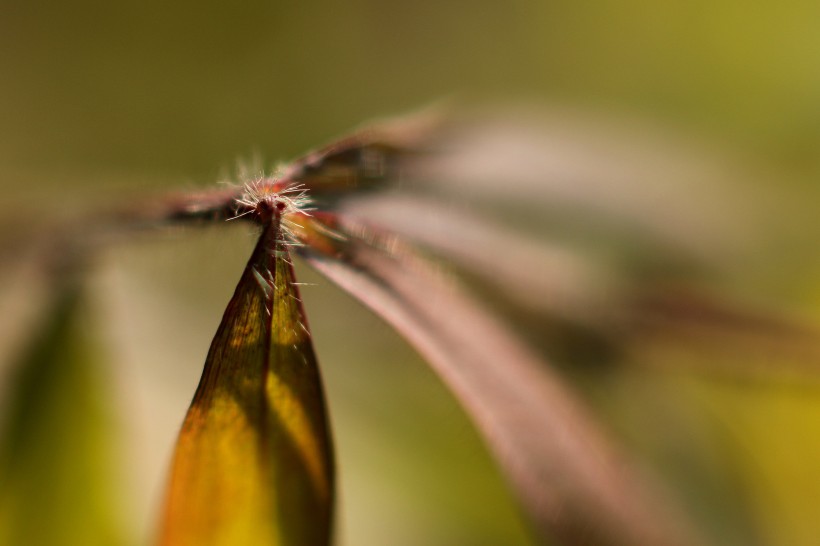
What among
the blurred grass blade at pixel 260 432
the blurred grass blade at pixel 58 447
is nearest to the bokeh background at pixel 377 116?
the blurred grass blade at pixel 58 447

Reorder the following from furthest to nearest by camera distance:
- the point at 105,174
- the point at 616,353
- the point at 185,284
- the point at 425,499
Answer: the point at 105,174
the point at 185,284
the point at 425,499
the point at 616,353

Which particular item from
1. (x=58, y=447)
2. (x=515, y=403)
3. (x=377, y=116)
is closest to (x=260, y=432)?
(x=515, y=403)

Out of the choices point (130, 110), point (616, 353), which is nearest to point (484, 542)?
point (616, 353)

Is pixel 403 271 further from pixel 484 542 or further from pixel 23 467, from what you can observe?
pixel 484 542

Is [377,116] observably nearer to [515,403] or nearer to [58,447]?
[58,447]

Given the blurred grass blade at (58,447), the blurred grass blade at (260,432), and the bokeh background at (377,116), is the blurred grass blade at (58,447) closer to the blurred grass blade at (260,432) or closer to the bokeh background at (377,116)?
the bokeh background at (377,116)
